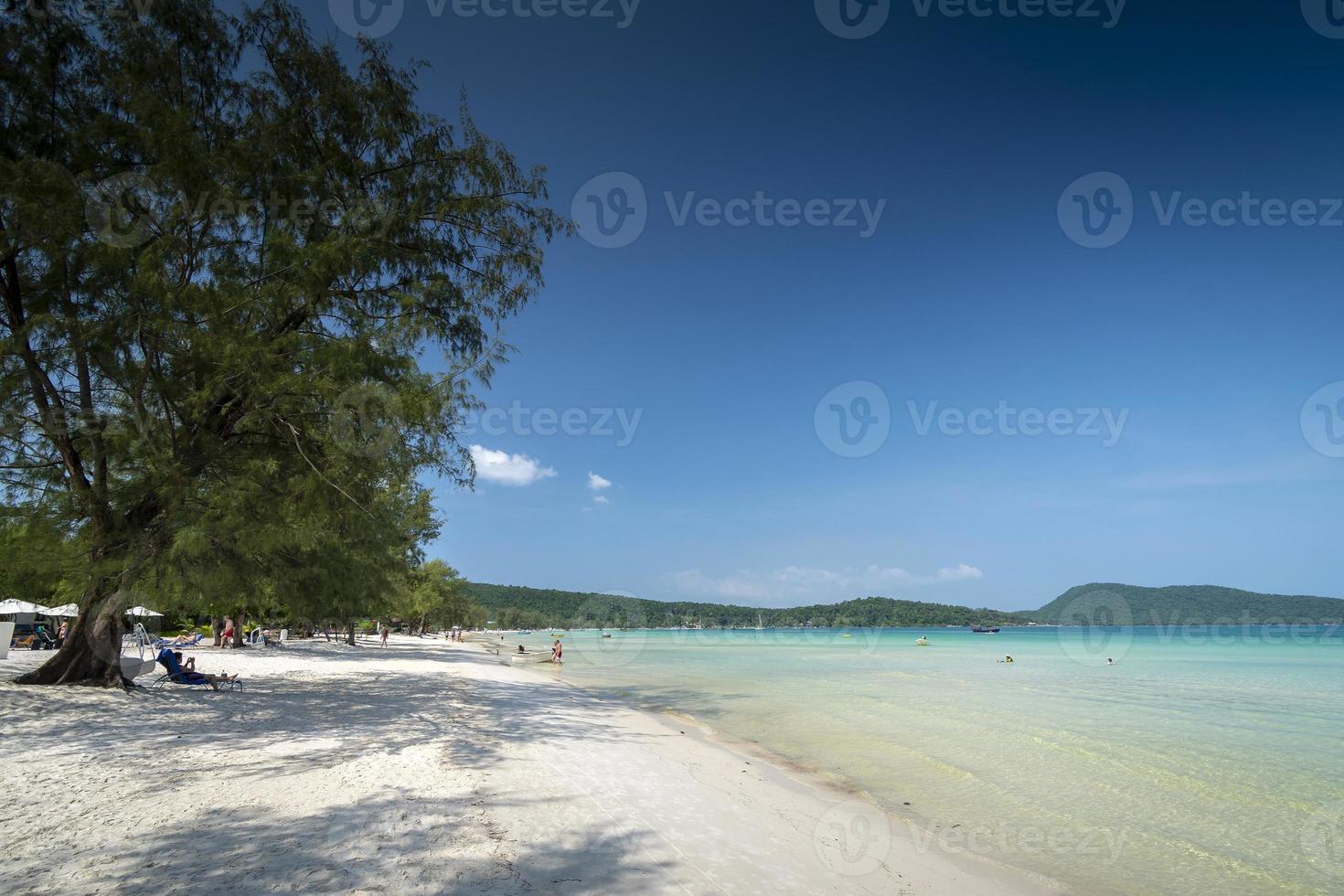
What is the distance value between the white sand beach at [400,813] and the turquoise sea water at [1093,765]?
1.52 m

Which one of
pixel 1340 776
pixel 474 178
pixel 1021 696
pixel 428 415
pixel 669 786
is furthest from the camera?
A: pixel 1021 696

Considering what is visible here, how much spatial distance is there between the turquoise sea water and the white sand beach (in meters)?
1.52

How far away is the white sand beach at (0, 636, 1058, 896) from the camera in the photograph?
4.87m

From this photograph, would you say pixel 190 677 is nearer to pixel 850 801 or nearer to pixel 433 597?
pixel 850 801

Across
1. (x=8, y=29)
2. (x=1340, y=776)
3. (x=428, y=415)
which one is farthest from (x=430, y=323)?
(x=1340, y=776)

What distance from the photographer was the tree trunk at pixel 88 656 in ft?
40.8

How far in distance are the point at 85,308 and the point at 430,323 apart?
→ 4960 millimetres

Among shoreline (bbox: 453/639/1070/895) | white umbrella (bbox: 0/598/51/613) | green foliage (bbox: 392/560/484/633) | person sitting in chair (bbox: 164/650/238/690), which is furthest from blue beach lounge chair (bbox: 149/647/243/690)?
green foliage (bbox: 392/560/484/633)

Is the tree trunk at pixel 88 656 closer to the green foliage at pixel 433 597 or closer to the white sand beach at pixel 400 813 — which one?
the white sand beach at pixel 400 813

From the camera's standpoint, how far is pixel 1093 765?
12828 mm

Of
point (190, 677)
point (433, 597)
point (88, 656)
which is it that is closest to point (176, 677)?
point (190, 677)

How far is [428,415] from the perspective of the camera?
32.5 ft

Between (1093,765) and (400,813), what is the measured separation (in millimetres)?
12724

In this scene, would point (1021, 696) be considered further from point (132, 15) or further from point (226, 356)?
point (132, 15)
